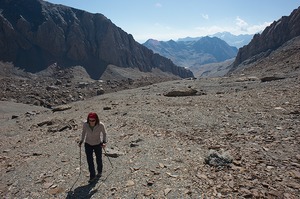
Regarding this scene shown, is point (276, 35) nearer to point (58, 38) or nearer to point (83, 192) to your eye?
point (58, 38)

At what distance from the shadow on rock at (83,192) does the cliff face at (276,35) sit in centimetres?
9059

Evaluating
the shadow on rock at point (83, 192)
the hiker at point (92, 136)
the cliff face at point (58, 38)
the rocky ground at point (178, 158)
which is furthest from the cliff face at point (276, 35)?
the shadow on rock at point (83, 192)

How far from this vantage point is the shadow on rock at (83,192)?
851 centimetres

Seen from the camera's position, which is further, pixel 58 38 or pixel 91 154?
pixel 58 38

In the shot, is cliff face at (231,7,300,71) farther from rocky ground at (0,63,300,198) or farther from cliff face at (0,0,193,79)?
rocky ground at (0,63,300,198)

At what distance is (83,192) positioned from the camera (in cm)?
872

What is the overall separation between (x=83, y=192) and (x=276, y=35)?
9966 cm

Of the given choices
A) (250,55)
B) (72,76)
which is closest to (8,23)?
(72,76)

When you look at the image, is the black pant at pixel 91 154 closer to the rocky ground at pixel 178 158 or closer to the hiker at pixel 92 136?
the hiker at pixel 92 136

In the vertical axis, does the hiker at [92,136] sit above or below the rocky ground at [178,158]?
above

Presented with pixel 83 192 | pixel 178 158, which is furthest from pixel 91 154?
pixel 178 158

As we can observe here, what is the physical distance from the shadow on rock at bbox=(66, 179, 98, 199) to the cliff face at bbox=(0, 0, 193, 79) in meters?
79.6

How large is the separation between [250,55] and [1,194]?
10672 centimetres

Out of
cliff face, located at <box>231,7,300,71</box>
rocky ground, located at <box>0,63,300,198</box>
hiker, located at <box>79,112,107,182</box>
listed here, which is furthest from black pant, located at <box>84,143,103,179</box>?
cliff face, located at <box>231,7,300,71</box>
